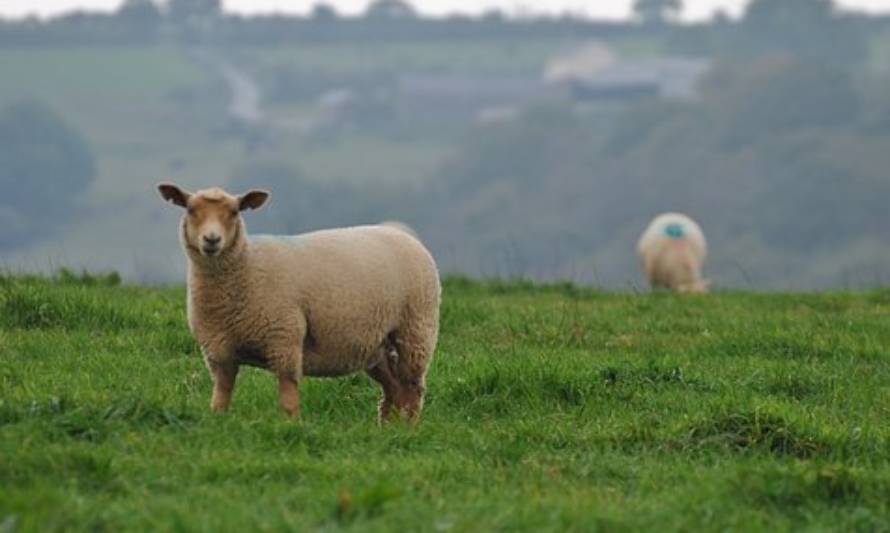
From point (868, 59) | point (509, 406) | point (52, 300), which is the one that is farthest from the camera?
point (868, 59)

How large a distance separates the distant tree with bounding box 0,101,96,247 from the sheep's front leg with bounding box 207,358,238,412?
105 meters

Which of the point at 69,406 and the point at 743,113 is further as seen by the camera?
the point at 743,113

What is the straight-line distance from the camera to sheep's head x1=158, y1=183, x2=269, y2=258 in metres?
9.28

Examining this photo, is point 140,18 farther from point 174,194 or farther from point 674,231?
point 174,194

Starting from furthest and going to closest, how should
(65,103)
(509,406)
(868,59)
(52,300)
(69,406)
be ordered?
1. (868,59)
2. (65,103)
3. (52,300)
4. (509,406)
5. (69,406)

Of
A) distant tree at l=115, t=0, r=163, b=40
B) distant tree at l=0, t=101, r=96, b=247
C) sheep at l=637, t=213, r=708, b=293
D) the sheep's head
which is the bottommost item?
distant tree at l=0, t=101, r=96, b=247

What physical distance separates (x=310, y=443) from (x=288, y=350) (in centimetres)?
58

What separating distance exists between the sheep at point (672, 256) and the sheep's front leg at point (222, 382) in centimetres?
1678

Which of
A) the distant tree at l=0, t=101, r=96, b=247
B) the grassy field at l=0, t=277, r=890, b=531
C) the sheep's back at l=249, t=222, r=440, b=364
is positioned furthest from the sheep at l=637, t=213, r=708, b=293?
the distant tree at l=0, t=101, r=96, b=247

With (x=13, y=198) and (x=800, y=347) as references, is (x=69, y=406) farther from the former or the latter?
(x=13, y=198)

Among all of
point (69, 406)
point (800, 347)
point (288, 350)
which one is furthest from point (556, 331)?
point (69, 406)

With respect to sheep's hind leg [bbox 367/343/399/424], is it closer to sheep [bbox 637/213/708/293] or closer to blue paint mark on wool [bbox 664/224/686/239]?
sheep [bbox 637/213/708/293]

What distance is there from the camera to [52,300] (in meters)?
12.9

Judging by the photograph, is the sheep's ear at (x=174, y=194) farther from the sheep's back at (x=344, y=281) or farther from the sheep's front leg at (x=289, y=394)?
the sheep's front leg at (x=289, y=394)
